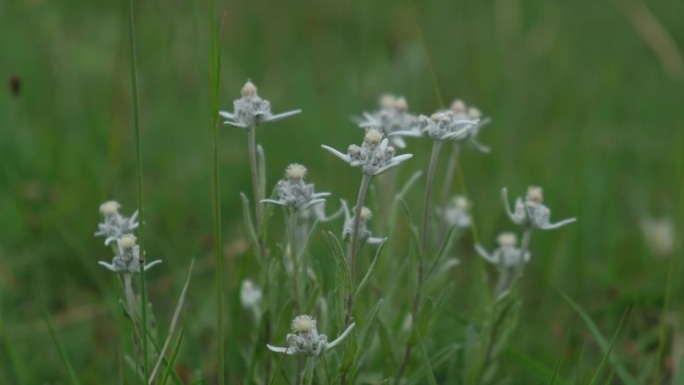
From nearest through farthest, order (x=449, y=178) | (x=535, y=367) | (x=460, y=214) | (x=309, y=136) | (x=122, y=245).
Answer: (x=122, y=245)
(x=535, y=367)
(x=449, y=178)
(x=460, y=214)
(x=309, y=136)

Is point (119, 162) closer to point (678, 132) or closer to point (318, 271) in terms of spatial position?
point (318, 271)

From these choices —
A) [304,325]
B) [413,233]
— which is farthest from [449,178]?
[304,325]

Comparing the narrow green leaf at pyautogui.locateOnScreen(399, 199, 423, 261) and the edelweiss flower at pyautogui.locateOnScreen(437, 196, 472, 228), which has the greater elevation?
the narrow green leaf at pyautogui.locateOnScreen(399, 199, 423, 261)

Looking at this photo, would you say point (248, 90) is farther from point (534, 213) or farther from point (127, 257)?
point (534, 213)

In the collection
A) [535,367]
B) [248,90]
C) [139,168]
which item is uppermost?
[248,90]

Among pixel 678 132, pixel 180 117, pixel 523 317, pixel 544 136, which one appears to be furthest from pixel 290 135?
pixel 678 132

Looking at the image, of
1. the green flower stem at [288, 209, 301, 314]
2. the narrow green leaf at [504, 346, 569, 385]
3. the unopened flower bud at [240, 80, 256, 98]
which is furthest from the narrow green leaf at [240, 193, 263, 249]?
the narrow green leaf at [504, 346, 569, 385]

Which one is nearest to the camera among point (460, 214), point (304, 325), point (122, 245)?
point (304, 325)

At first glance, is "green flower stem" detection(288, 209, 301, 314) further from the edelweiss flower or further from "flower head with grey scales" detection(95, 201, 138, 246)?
the edelweiss flower
